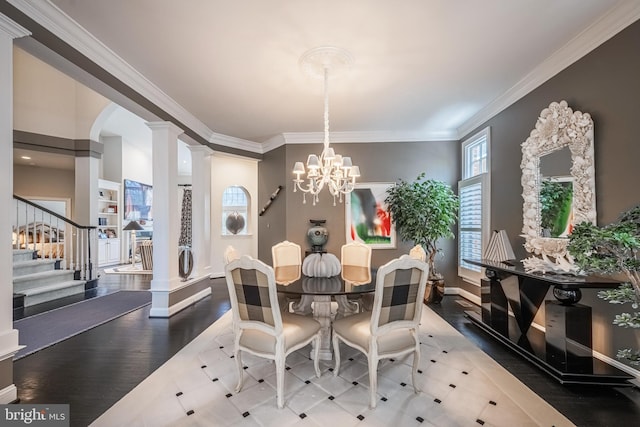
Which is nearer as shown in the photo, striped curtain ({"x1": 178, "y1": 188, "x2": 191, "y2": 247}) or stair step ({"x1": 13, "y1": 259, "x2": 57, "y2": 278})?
stair step ({"x1": 13, "y1": 259, "x2": 57, "y2": 278})

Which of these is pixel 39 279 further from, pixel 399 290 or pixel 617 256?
pixel 617 256

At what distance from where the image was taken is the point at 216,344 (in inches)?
116

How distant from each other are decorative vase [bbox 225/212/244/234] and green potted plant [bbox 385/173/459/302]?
3.64 m

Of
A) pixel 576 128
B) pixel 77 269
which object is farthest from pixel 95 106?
pixel 576 128

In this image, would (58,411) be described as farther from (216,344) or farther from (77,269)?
(77,269)

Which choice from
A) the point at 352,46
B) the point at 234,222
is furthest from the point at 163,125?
the point at 234,222

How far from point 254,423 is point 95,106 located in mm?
6893

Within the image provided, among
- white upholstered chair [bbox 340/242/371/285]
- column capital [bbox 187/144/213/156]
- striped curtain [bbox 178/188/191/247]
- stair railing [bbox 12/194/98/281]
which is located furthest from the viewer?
striped curtain [bbox 178/188/191/247]

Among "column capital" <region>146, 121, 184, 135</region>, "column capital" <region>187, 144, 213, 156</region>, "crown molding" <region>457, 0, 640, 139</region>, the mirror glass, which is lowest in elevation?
the mirror glass

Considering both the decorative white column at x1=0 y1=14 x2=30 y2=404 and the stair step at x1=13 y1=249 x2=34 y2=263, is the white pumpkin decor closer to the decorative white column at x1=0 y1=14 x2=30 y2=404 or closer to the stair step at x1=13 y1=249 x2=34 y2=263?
the decorative white column at x1=0 y1=14 x2=30 y2=404

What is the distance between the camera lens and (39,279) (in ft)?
15.2

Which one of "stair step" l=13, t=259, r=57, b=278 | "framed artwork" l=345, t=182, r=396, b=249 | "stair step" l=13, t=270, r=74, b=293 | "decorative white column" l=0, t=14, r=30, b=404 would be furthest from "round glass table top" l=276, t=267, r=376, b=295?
"stair step" l=13, t=259, r=57, b=278

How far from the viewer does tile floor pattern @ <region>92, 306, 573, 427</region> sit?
70.8 inches

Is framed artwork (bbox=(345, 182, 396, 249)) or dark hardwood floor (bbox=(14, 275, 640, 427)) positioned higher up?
framed artwork (bbox=(345, 182, 396, 249))
